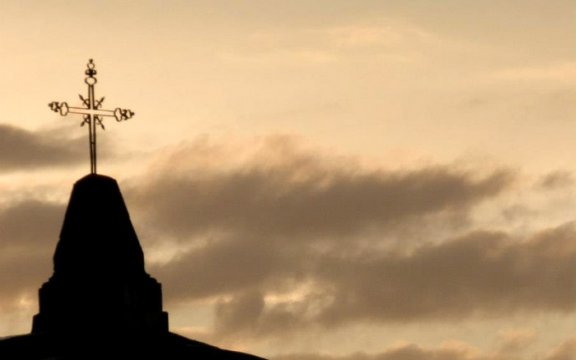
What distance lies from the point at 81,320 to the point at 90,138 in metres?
4.59

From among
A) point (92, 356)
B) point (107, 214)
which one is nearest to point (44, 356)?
point (92, 356)

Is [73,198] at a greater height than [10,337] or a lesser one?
greater

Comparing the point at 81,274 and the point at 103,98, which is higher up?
the point at 103,98

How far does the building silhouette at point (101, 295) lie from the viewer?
60719 millimetres

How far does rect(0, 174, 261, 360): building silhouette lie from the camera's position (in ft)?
199

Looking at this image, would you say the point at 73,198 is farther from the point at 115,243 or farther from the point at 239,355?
the point at 239,355

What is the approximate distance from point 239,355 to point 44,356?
5.39 metres

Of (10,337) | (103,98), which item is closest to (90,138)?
(103,98)

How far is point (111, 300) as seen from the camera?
61.9 metres

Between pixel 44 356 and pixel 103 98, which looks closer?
pixel 44 356

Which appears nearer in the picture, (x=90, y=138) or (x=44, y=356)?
(x=44, y=356)

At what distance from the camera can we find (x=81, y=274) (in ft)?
204

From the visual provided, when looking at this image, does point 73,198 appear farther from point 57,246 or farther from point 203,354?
point 203,354

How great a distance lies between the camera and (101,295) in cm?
6194
